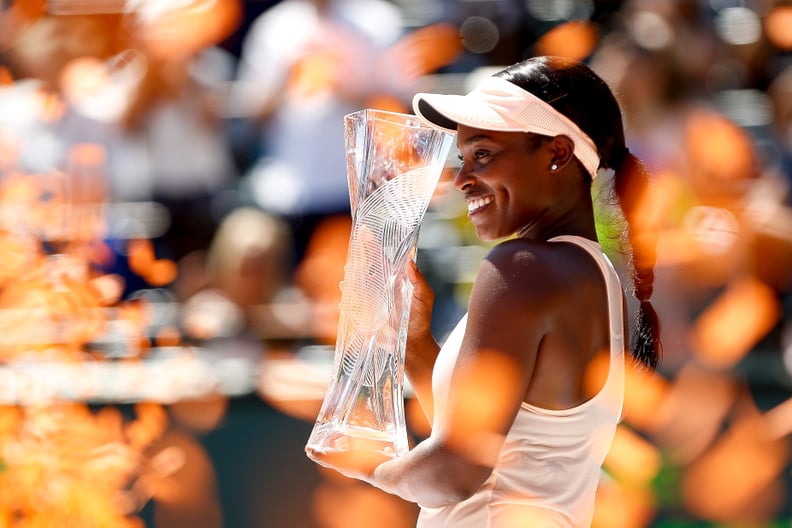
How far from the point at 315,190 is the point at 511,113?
84.8 inches

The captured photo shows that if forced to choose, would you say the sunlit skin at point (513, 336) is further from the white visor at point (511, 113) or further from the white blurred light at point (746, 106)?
the white blurred light at point (746, 106)

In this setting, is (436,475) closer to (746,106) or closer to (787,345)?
(787,345)

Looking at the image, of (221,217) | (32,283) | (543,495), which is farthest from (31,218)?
(543,495)

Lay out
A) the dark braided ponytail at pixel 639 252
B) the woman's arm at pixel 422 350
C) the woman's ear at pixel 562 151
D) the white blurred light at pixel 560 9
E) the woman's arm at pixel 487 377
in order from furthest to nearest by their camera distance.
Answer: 1. the white blurred light at pixel 560 9
2. the woman's arm at pixel 422 350
3. the dark braided ponytail at pixel 639 252
4. the woman's ear at pixel 562 151
5. the woman's arm at pixel 487 377

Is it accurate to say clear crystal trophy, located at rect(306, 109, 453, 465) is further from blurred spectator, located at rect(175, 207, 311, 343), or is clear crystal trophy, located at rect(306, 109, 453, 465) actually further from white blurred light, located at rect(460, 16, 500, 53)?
white blurred light, located at rect(460, 16, 500, 53)

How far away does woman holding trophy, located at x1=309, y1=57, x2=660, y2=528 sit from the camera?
4.99 feet

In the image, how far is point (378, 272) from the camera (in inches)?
67.6

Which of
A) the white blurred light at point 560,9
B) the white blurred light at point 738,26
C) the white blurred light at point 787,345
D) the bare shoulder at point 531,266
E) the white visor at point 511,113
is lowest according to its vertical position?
the white blurred light at point 787,345

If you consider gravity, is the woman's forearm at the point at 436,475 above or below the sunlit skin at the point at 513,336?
below

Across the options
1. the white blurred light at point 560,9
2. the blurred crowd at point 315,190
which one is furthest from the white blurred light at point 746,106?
the white blurred light at point 560,9

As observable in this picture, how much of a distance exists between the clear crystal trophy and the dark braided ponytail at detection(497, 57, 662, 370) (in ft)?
0.63

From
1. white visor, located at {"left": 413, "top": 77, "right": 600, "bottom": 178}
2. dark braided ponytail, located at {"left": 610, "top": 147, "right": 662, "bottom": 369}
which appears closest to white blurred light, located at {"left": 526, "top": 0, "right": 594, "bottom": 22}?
dark braided ponytail, located at {"left": 610, "top": 147, "right": 662, "bottom": 369}

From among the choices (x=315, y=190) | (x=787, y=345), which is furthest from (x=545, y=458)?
(x=315, y=190)

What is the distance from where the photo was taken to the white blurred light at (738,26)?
3705 millimetres
